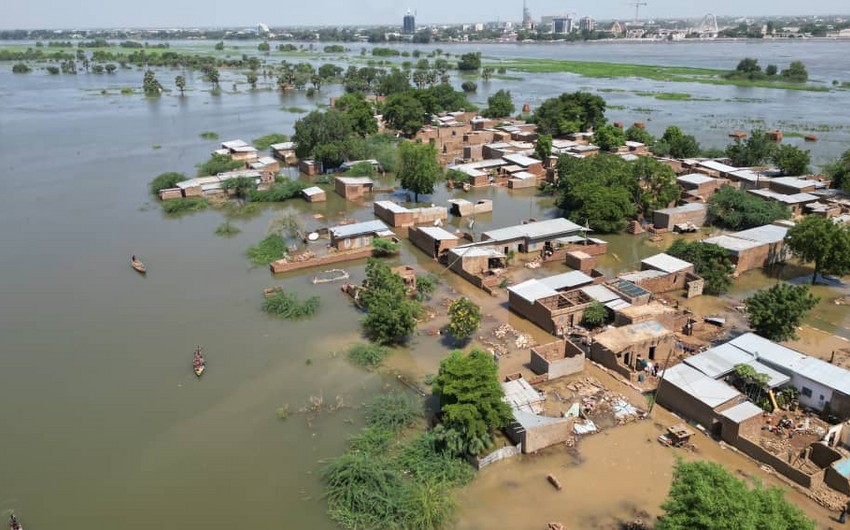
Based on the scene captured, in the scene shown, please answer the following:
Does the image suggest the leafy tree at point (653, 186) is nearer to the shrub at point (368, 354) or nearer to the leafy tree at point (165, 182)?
the shrub at point (368, 354)

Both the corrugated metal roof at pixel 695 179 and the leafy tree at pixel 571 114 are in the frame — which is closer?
the corrugated metal roof at pixel 695 179

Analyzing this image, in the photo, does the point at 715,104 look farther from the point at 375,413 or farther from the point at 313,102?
the point at 375,413

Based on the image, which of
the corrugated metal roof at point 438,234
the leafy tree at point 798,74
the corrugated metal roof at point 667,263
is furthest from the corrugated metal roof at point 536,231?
the leafy tree at point 798,74

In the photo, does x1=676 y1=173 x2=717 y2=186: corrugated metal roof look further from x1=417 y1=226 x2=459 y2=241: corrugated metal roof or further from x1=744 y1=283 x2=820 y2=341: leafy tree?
x1=744 y1=283 x2=820 y2=341: leafy tree

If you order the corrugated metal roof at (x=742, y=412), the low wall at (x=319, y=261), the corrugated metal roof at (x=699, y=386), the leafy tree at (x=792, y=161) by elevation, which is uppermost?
the leafy tree at (x=792, y=161)

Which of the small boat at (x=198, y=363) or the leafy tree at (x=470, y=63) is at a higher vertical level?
the leafy tree at (x=470, y=63)

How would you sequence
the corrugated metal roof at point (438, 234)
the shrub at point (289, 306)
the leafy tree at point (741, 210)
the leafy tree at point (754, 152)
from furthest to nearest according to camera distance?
the leafy tree at point (754, 152), the leafy tree at point (741, 210), the corrugated metal roof at point (438, 234), the shrub at point (289, 306)

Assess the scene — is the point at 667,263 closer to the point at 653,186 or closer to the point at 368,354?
the point at 653,186

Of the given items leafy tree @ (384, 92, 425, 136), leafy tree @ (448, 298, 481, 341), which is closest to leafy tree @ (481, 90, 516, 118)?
leafy tree @ (384, 92, 425, 136)
